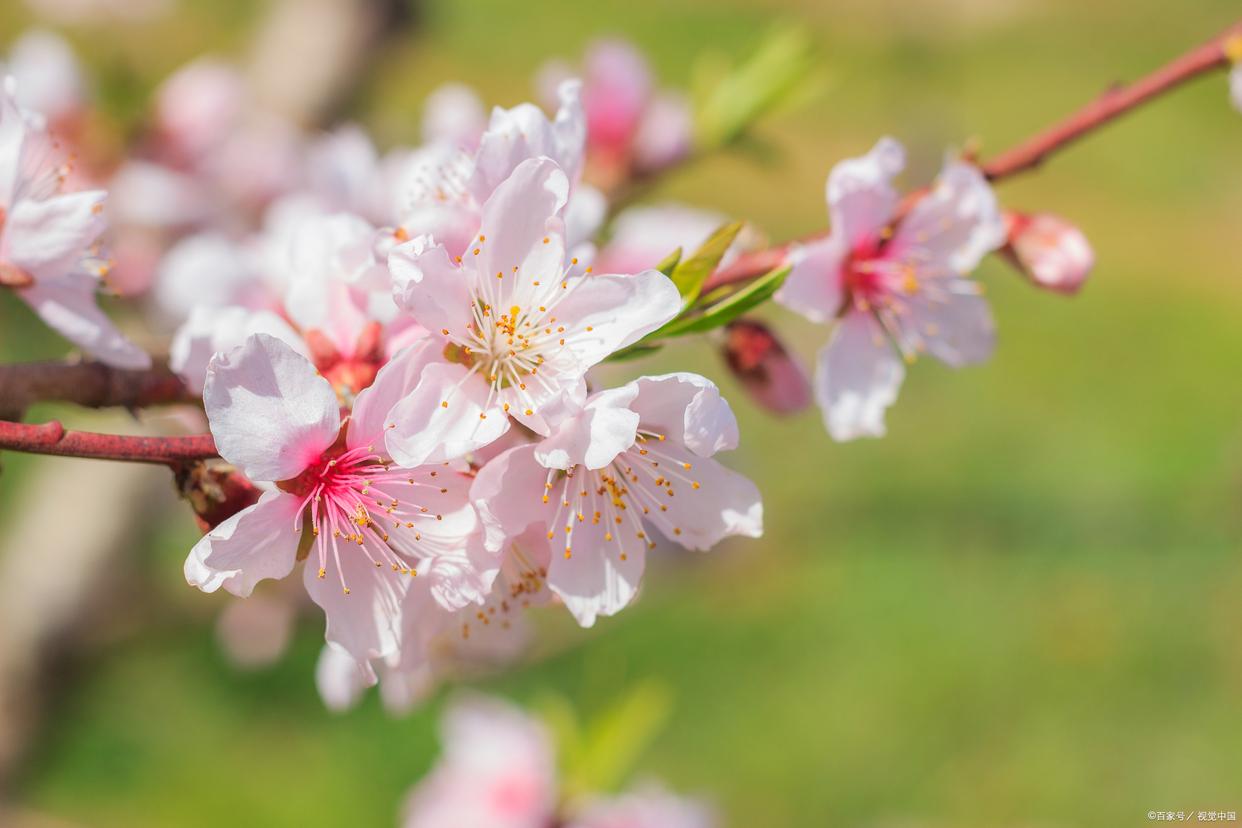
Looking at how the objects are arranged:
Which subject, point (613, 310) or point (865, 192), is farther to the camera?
point (865, 192)

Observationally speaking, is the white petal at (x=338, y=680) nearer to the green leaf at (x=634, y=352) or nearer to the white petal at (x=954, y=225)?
the green leaf at (x=634, y=352)

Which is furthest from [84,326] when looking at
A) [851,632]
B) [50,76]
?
[851,632]

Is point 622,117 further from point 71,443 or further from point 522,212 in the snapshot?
point 71,443

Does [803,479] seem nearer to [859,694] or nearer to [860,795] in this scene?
[859,694]

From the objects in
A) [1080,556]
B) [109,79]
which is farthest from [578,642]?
[109,79]

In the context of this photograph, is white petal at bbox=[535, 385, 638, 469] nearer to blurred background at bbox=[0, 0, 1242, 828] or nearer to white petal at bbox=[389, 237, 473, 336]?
white petal at bbox=[389, 237, 473, 336]

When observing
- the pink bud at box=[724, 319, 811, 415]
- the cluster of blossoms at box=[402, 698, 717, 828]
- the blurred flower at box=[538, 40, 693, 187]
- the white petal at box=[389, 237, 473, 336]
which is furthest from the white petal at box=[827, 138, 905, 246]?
the cluster of blossoms at box=[402, 698, 717, 828]
